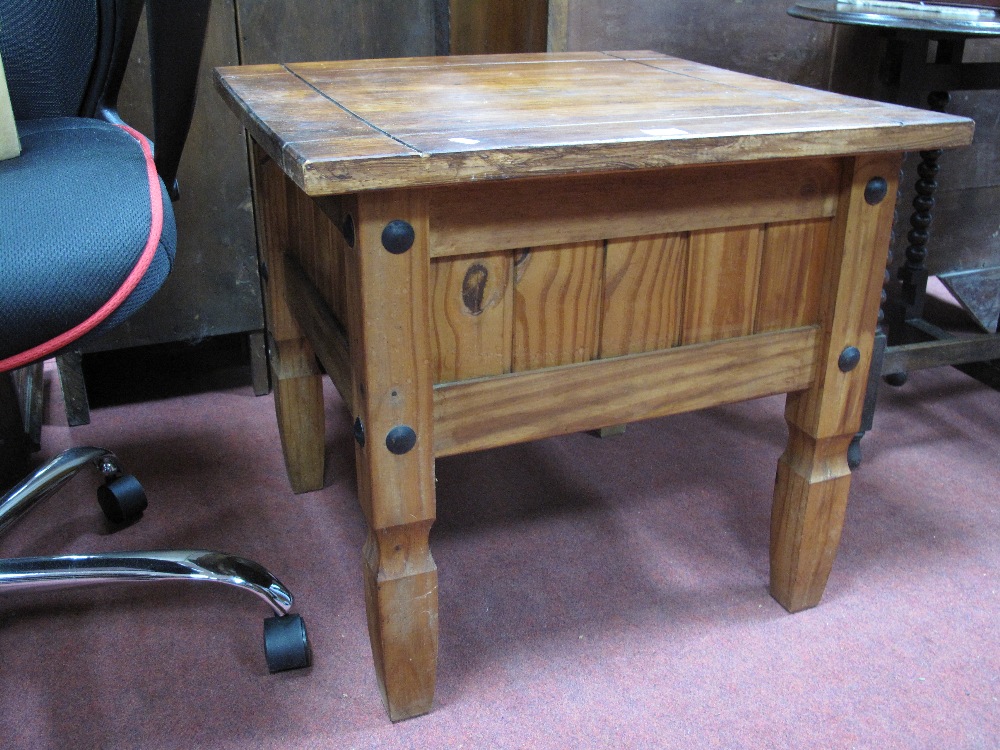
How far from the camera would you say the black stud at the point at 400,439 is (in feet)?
2.87

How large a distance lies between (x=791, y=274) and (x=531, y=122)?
0.33 meters

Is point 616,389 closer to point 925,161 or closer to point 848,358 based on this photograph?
point 848,358

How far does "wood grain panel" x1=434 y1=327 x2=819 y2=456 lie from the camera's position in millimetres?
923

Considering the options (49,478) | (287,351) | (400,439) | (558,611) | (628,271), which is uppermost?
(628,271)

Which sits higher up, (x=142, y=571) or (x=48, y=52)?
(x=48, y=52)

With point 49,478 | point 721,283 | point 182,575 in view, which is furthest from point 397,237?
point 49,478

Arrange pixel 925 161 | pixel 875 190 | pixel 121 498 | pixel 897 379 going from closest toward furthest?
pixel 875 190 < pixel 121 498 < pixel 925 161 < pixel 897 379

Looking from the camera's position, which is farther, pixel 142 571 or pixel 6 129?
pixel 142 571

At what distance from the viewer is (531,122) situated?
2.92 ft

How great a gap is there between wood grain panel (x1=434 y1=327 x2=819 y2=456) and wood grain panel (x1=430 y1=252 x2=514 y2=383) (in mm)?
19

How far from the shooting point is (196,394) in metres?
1.83

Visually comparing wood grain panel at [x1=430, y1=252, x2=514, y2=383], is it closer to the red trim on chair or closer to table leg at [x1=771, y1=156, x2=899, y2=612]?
the red trim on chair

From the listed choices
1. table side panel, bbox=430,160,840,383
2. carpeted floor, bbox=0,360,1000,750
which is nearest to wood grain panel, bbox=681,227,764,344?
table side panel, bbox=430,160,840,383

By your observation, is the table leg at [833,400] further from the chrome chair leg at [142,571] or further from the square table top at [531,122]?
the chrome chair leg at [142,571]
